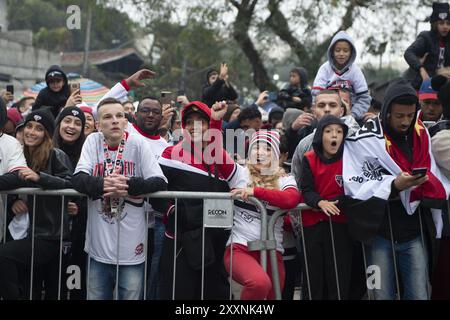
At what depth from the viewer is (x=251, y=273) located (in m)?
4.96

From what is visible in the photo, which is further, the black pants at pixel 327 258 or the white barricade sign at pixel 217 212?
the black pants at pixel 327 258

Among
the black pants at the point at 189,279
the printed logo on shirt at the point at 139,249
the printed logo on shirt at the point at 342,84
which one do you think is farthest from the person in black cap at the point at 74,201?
the printed logo on shirt at the point at 342,84

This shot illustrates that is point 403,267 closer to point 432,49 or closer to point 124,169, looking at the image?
point 124,169

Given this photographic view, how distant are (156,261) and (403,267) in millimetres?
2027

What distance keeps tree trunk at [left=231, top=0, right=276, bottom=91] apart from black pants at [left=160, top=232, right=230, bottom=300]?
13.9 meters

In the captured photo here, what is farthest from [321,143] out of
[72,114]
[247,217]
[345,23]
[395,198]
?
[345,23]

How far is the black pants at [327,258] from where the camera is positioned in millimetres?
5168

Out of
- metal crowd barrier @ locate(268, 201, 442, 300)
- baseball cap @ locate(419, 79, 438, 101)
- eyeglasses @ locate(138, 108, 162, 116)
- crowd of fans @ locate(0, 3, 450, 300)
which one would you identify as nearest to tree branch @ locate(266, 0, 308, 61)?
baseball cap @ locate(419, 79, 438, 101)

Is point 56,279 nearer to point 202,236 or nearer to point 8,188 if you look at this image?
point 8,188

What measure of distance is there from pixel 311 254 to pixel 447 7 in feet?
12.8

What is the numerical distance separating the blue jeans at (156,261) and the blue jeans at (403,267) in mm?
1777

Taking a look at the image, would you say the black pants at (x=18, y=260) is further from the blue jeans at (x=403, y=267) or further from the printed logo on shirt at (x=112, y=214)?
the blue jeans at (x=403, y=267)

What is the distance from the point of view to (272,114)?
8859 millimetres

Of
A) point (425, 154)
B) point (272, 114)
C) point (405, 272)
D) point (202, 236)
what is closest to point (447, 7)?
point (272, 114)
